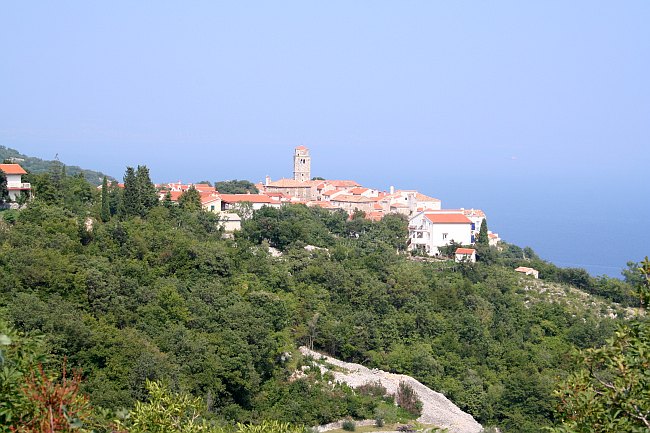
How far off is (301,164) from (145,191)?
979 inches

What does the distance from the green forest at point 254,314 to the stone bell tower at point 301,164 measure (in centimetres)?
1773

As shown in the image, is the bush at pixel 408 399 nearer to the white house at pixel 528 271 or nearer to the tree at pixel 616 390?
the tree at pixel 616 390

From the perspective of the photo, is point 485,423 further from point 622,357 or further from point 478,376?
point 622,357

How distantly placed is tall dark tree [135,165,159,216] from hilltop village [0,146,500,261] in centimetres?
335

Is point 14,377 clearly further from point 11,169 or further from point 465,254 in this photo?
point 465,254

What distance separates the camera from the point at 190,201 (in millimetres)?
31609

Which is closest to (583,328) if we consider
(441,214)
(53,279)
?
(441,214)

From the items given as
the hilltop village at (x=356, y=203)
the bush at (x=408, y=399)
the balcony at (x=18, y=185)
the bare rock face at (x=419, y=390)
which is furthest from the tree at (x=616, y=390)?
the hilltop village at (x=356, y=203)

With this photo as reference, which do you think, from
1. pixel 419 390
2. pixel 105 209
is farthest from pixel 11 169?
pixel 419 390

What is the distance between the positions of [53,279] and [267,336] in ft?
19.2

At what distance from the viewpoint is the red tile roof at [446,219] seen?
38500 millimetres

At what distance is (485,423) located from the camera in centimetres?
2283

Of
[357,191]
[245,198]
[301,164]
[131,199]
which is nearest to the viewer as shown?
[131,199]

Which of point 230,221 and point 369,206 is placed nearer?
point 230,221
